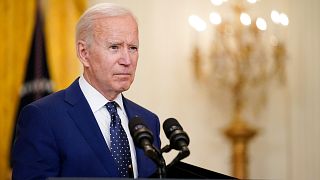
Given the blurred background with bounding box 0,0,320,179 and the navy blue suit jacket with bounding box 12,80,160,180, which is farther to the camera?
the blurred background with bounding box 0,0,320,179

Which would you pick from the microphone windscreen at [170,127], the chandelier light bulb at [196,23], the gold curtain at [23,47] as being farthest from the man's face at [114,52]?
the chandelier light bulb at [196,23]

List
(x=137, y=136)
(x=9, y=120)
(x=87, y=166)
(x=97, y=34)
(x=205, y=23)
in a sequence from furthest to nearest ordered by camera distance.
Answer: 1. (x=205, y=23)
2. (x=9, y=120)
3. (x=97, y=34)
4. (x=87, y=166)
5. (x=137, y=136)

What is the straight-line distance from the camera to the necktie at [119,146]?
256 centimetres

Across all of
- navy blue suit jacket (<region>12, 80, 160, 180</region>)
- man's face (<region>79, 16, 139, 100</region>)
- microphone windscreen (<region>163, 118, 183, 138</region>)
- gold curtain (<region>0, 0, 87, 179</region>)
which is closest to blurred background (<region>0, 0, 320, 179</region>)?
gold curtain (<region>0, 0, 87, 179</region>)

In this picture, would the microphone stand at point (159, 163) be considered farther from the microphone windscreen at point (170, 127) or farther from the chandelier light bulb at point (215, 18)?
the chandelier light bulb at point (215, 18)

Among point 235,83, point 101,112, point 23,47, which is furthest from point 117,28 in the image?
point 235,83

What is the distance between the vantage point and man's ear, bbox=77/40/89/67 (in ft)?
8.90

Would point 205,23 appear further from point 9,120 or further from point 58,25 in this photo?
point 9,120

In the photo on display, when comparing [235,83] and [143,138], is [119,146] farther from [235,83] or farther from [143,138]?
[235,83]

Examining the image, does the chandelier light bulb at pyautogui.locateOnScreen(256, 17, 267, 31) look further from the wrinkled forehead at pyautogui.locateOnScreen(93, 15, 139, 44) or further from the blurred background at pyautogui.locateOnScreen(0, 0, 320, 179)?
the wrinkled forehead at pyautogui.locateOnScreen(93, 15, 139, 44)

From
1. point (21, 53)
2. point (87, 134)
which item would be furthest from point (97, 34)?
point (21, 53)

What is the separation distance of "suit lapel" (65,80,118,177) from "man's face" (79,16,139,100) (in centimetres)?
12

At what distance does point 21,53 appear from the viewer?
5867 millimetres

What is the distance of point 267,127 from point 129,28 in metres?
4.19
